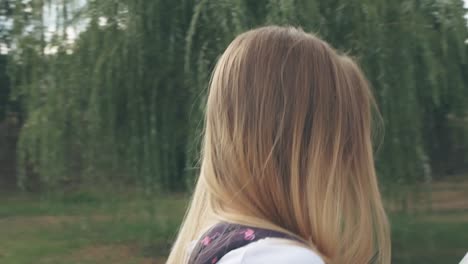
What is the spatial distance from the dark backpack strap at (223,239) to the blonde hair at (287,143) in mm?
32

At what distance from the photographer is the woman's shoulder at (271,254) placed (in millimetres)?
1136

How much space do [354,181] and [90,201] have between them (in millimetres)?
5562

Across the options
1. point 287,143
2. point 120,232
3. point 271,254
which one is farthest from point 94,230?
point 271,254

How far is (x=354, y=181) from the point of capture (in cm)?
141

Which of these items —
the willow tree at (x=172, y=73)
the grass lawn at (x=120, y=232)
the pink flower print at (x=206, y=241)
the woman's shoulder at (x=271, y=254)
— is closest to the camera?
the woman's shoulder at (x=271, y=254)

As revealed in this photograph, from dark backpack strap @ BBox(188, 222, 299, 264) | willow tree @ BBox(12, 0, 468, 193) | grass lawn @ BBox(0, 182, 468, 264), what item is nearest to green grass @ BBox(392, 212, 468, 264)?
grass lawn @ BBox(0, 182, 468, 264)

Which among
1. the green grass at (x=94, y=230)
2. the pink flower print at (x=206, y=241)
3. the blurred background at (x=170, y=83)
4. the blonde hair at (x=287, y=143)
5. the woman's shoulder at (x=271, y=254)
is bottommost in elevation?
the green grass at (x=94, y=230)

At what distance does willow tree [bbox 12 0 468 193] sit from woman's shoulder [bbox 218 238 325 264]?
11.0ft

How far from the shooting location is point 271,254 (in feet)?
3.75

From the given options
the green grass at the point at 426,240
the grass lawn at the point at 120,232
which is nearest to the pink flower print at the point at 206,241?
the grass lawn at the point at 120,232

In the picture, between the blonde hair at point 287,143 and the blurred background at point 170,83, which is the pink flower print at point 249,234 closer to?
the blonde hair at point 287,143

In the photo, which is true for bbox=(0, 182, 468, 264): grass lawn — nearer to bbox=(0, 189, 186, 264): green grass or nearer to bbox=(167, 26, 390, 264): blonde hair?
bbox=(0, 189, 186, 264): green grass

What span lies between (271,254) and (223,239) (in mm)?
107

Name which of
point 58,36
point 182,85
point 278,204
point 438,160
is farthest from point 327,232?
point 438,160
